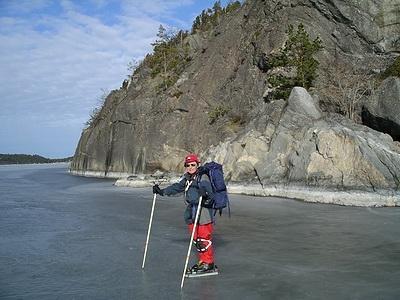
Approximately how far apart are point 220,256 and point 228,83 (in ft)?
130

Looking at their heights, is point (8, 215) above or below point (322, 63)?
below

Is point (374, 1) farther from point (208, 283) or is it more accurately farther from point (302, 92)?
point (208, 283)

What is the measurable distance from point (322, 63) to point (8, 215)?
1188 inches

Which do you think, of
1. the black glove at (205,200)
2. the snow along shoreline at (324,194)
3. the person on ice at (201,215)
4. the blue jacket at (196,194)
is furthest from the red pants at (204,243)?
the snow along shoreline at (324,194)

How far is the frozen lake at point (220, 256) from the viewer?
682cm

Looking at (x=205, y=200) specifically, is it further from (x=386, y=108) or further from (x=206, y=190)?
(x=386, y=108)

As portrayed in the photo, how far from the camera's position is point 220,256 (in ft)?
30.6

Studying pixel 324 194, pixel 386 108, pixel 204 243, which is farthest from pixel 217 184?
pixel 386 108

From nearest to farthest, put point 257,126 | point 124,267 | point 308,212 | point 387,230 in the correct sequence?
point 124,267 → point 387,230 → point 308,212 → point 257,126

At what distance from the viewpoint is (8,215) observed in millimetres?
17531

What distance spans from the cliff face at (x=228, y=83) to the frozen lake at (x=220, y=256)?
591 inches

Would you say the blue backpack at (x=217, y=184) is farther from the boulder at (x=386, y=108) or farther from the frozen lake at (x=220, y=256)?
the boulder at (x=386, y=108)

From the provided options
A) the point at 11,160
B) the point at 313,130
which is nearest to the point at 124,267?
the point at 313,130

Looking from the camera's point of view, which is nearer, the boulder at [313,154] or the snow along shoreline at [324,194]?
the snow along shoreline at [324,194]
